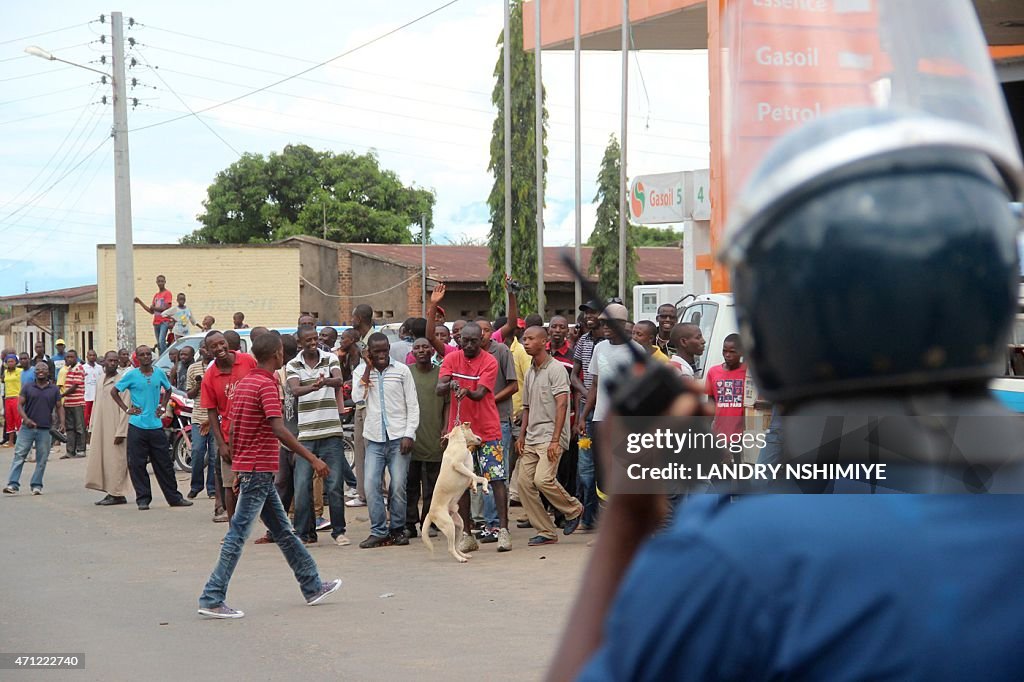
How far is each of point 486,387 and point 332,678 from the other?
405 cm

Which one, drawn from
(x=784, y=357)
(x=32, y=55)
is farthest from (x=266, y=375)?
(x=32, y=55)

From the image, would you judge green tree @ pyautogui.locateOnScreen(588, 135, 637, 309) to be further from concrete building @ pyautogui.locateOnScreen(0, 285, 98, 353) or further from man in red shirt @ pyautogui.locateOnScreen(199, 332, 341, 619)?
man in red shirt @ pyautogui.locateOnScreen(199, 332, 341, 619)

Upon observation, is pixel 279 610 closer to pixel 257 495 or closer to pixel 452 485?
pixel 257 495

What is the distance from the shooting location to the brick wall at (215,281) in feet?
115

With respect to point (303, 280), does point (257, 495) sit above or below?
below

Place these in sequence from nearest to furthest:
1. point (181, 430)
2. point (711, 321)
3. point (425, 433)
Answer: point (425, 433), point (711, 321), point (181, 430)

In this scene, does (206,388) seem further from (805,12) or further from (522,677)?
(805,12)

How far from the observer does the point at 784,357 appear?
123 cm

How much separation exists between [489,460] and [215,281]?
91.3 ft

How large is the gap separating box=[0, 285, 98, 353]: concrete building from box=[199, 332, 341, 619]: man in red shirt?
31144 mm

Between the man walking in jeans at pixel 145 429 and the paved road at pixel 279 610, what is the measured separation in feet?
6.29

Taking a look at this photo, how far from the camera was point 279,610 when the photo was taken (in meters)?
8.05

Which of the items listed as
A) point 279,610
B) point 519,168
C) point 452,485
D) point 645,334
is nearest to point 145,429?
point 452,485

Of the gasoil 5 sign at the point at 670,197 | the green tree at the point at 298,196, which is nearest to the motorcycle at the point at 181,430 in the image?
the gasoil 5 sign at the point at 670,197
